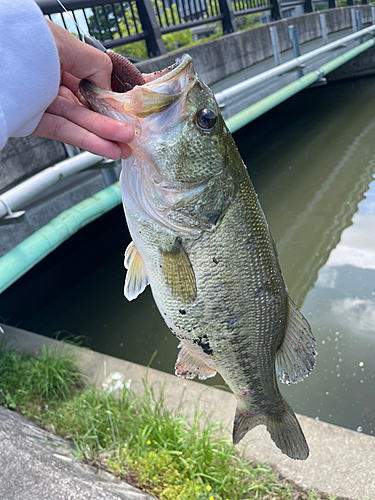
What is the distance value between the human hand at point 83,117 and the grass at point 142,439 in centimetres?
218

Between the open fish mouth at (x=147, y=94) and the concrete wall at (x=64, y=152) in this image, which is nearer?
the open fish mouth at (x=147, y=94)

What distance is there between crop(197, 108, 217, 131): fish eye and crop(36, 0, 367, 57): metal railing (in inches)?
163

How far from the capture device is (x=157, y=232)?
5.11ft

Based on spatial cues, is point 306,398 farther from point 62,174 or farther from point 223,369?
point 62,174

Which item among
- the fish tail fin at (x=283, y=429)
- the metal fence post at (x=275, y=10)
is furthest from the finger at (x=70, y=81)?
the metal fence post at (x=275, y=10)

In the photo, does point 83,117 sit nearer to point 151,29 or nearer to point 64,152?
point 64,152

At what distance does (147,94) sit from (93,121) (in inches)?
7.7

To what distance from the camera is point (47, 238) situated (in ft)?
11.3

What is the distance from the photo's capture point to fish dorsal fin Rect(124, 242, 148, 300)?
1.71m

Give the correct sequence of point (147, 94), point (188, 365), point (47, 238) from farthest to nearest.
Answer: point (47, 238)
point (188, 365)
point (147, 94)

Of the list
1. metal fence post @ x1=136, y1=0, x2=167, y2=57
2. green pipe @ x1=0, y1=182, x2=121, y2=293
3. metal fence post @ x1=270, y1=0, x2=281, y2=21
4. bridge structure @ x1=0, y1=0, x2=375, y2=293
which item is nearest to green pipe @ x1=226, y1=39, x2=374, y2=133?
bridge structure @ x1=0, y1=0, x2=375, y2=293

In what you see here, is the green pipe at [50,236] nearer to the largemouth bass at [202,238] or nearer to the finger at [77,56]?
the largemouth bass at [202,238]

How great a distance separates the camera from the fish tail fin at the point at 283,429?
5.78 ft

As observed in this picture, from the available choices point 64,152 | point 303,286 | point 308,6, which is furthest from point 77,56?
point 308,6
